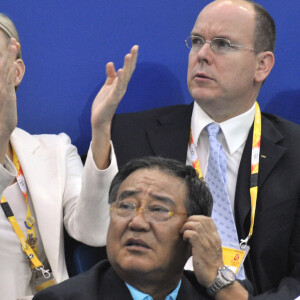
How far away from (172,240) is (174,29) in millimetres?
1727

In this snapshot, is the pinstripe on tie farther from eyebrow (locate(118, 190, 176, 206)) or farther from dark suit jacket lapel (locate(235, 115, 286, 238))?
eyebrow (locate(118, 190, 176, 206))

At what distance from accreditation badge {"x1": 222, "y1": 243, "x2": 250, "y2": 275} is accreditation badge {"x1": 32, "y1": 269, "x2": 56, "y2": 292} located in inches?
26.7

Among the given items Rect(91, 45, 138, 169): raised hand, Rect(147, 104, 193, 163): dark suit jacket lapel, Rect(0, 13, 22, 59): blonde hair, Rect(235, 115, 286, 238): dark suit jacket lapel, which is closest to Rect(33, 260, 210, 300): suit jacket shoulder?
Rect(91, 45, 138, 169): raised hand

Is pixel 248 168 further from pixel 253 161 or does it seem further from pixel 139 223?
pixel 139 223

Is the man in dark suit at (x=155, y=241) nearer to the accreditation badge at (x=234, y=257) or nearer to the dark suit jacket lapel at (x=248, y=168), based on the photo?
the accreditation badge at (x=234, y=257)

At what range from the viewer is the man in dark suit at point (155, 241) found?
2154 millimetres

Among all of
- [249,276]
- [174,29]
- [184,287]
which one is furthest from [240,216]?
[174,29]

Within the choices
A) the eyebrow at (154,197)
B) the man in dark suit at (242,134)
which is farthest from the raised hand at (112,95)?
the man in dark suit at (242,134)

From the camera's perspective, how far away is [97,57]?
3.52m

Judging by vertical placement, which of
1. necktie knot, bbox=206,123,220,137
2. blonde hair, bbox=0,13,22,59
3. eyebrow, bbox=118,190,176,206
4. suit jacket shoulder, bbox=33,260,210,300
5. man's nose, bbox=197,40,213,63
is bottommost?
suit jacket shoulder, bbox=33,260,210,300

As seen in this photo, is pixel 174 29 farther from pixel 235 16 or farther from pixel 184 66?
pixel 235 16

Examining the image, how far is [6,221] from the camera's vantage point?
2.76m

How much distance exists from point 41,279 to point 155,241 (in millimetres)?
Result: 798

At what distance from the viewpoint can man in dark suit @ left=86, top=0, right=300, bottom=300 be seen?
9.97 ft
